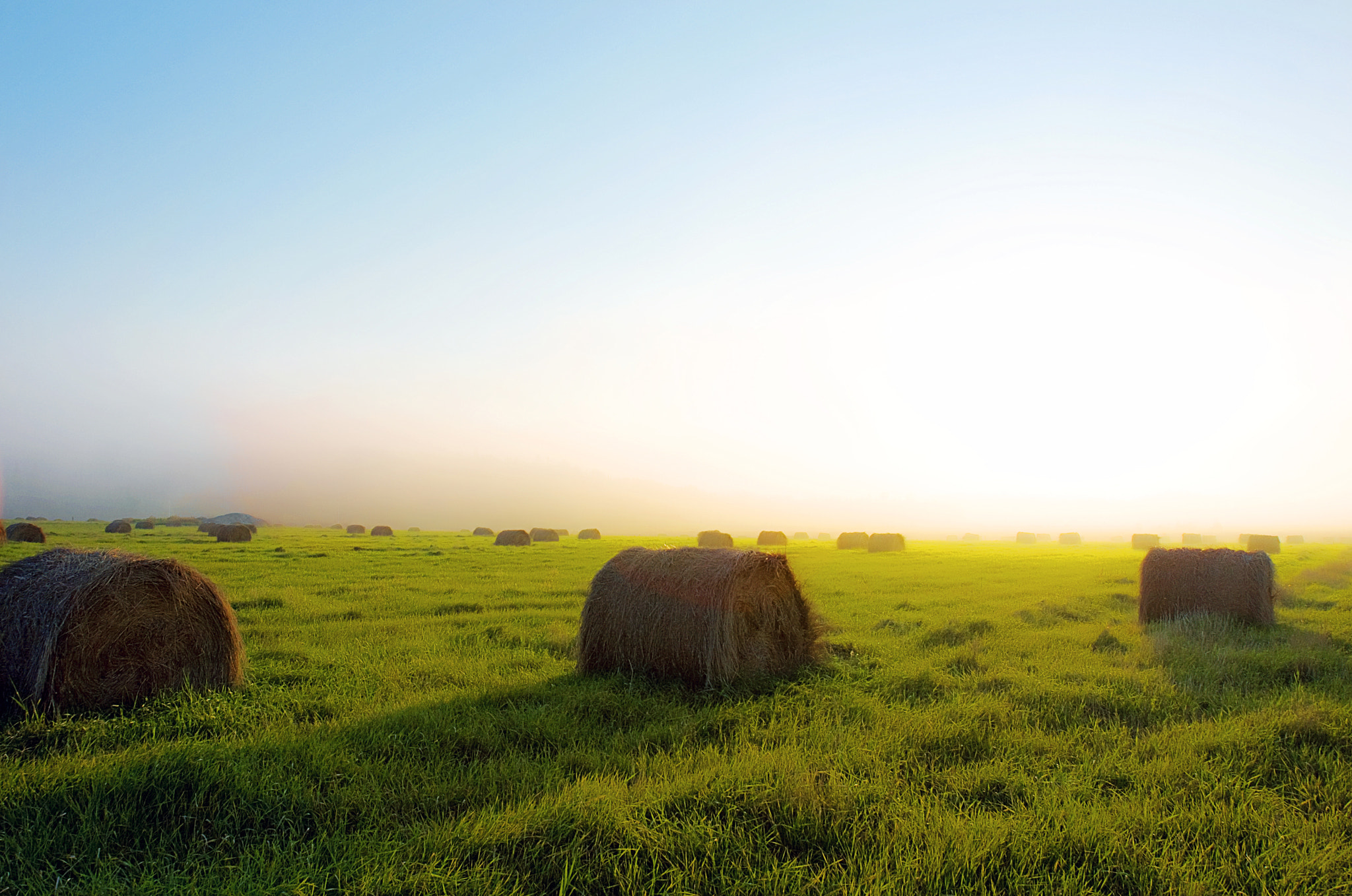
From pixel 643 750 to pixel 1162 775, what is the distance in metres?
4.22

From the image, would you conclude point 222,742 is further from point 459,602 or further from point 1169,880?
point 459,602

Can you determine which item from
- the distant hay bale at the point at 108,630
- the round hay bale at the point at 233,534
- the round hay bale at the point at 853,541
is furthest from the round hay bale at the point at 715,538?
the distant hay bale at the point at 108,630

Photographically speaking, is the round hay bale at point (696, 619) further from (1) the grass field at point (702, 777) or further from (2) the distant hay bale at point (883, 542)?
(2) the distant hay bale at point (883, 542)

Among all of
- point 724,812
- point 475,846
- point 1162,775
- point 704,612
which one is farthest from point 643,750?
point 1162,775

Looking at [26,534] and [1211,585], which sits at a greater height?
[1211,585]

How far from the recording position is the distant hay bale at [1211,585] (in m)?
13.6

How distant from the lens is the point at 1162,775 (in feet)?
18.7

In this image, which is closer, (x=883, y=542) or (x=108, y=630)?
(x=108, y=630)

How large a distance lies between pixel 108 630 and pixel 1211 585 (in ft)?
58.0

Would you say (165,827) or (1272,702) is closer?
(165,827)

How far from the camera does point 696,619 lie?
867 centimetres

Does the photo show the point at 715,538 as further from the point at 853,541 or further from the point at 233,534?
the point at 233,534

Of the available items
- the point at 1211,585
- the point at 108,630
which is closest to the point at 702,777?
the point at 108,630

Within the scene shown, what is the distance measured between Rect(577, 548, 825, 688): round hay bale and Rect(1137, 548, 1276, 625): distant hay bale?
874cm
